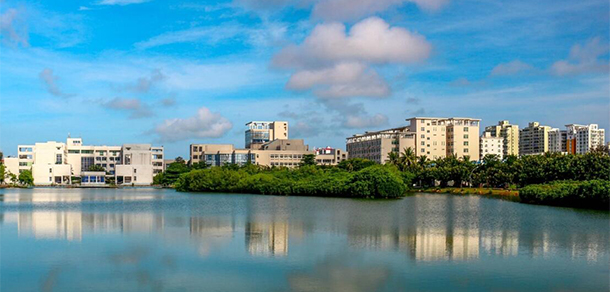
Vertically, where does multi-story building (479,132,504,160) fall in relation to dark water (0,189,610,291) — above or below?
above

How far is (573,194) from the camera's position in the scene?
45.3 m

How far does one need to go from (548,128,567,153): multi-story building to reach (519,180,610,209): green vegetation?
119 metres

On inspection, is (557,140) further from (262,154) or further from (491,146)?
(262,154)

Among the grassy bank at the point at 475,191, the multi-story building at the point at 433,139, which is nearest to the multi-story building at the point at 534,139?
the multi-story building at the point at 433,139

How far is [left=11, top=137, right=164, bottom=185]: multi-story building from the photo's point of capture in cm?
12212

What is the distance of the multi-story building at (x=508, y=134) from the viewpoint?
15462cm

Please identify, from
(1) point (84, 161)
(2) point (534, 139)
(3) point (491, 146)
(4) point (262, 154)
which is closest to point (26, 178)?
(1) point (84, 161)

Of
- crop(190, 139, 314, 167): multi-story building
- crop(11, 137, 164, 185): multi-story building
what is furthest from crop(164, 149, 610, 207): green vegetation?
crop(190, 139, 314, 167): multi-story building

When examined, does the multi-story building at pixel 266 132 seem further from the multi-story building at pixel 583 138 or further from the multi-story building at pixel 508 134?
the multi-story building at pixel 583 138

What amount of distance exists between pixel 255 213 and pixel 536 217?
18219 mm

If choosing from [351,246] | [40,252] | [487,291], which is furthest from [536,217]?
[40,252]

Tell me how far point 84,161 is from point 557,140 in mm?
125279

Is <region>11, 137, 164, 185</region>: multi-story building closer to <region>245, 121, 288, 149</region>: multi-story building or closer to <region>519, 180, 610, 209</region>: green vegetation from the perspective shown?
<region>245, 121, 288, 149</region>: multi-story building

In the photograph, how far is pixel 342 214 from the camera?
1501 inches
